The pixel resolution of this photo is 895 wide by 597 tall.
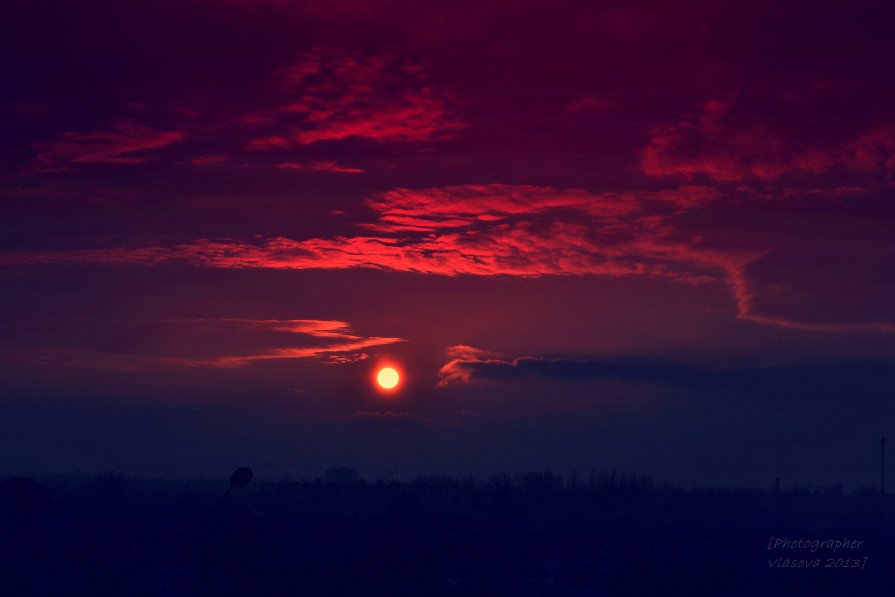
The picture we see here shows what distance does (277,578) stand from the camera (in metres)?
36.3

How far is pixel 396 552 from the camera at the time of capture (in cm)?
3984

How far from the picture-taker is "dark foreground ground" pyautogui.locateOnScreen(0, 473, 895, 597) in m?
36.6

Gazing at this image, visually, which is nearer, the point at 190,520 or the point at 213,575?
the point at 213,575

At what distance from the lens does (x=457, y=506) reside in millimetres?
57500

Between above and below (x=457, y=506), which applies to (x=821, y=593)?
below

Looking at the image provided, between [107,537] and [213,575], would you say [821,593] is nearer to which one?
[213,575]

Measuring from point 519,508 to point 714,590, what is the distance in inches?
793

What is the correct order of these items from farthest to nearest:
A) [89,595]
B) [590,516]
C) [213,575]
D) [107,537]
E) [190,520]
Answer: [590,516] → [190,520] → [107,537] → [213,575] → [89,595]

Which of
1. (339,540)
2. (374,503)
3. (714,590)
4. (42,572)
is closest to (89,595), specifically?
(42,572)

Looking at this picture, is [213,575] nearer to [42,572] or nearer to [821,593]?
[42,572]

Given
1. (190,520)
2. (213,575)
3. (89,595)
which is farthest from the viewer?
(190,520)

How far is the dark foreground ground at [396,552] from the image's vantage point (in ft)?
120

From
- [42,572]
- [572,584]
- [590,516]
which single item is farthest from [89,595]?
[590,516]

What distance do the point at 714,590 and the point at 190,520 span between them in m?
20.4
